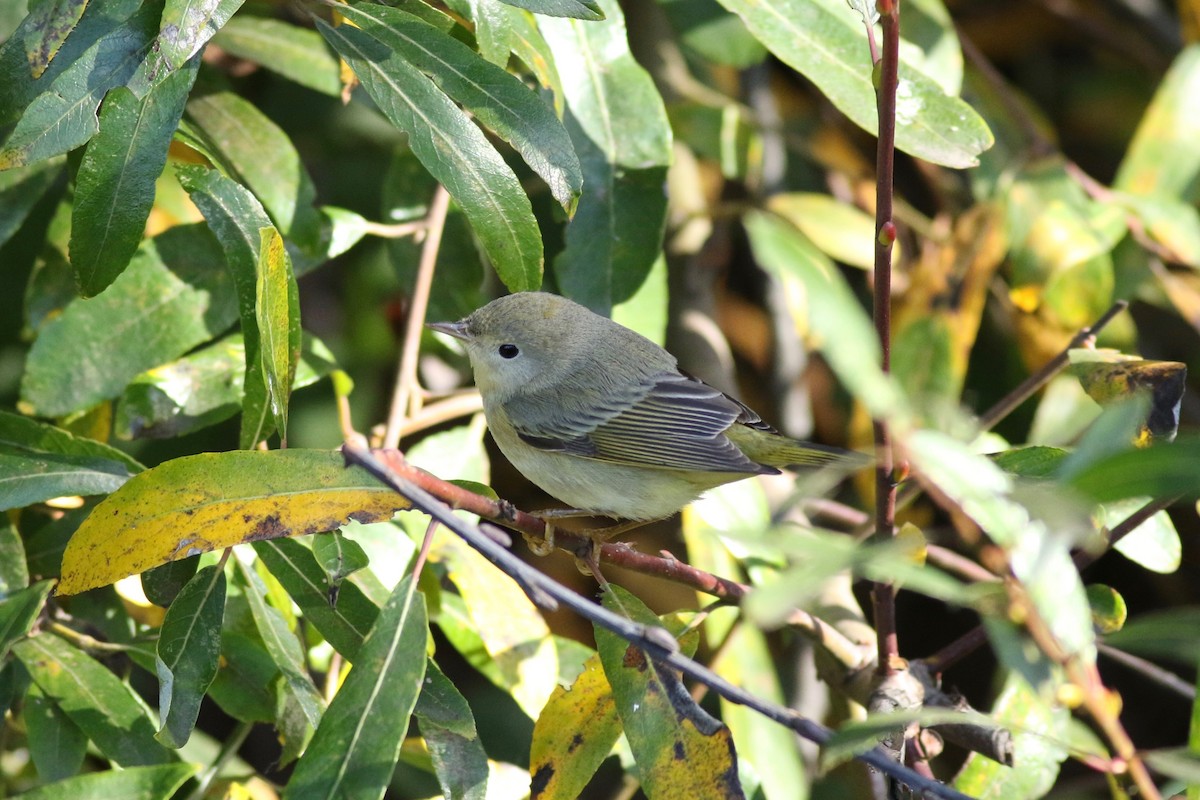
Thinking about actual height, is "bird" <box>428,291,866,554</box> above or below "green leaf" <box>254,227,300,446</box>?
below

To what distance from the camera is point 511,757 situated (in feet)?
11.7

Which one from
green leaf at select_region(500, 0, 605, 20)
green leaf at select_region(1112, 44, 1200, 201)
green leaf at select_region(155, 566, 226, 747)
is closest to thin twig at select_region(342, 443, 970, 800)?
green leaf at select_region(155, 566, 226, 747)

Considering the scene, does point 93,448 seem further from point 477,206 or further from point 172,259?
point 477,206

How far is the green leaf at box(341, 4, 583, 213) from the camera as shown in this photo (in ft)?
6.56

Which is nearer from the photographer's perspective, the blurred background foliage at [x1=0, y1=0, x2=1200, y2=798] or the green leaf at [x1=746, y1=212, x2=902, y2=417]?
the green leaf at [x1=746, y1=212, x2=902, y2=417]

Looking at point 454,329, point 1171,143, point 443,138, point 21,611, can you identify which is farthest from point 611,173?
point 1171,143

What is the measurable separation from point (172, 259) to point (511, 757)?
1894 mm

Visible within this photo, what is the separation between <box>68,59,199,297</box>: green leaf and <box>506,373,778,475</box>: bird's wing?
1.17 meters

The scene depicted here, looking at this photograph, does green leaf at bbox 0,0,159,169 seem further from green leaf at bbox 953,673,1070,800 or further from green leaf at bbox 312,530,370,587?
green leaf at bbox 953,673,1070,800

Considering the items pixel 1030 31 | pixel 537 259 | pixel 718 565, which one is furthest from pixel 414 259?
pixel 1030 31

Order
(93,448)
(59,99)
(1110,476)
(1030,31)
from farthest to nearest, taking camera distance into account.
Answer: (1030,31), (93,448), (59,99), (1110,476)

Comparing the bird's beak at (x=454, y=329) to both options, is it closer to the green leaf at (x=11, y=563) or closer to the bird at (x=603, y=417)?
the bird at (x=603, y=417)

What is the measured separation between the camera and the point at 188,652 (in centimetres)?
181

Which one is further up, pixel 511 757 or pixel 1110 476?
pixel 1110 476
